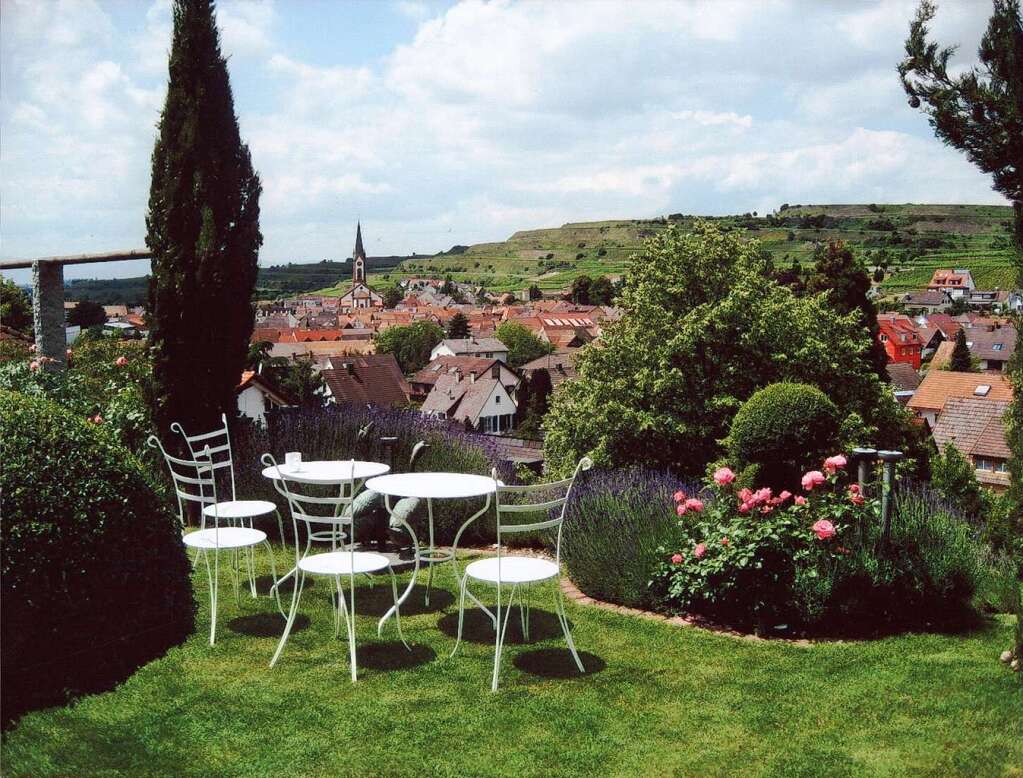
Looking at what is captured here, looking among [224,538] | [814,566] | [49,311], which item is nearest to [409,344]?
[49,311]

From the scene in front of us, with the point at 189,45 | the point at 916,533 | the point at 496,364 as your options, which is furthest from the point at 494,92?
the point at 496,364

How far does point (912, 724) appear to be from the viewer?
12.8ft

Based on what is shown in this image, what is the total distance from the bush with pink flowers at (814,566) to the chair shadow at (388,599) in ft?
5.24

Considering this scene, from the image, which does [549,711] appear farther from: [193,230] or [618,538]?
[193,230]

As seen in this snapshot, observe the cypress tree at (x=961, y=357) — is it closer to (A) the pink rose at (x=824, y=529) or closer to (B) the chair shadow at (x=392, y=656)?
(A) the pink rose at (x=824, y=529)

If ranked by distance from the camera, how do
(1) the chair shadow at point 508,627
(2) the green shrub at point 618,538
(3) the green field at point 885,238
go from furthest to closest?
(3) the green field at point 885,238
(2) the green shrub at point 618,538
(1) the chair shadow at point 508,627

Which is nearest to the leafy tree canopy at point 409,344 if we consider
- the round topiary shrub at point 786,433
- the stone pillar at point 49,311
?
the stone pillar at point 49,311

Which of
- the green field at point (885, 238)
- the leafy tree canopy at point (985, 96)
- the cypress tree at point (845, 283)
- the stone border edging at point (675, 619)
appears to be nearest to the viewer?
the leafy tree canopy at point (985, 96)

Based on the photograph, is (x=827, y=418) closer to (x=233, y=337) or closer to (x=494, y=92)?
(x=494, y=92)

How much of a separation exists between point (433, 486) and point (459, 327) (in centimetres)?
10116

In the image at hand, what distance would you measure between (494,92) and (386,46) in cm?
97

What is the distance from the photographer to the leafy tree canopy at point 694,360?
13984 millimetres

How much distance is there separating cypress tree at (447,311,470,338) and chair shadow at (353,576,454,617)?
3888 inches

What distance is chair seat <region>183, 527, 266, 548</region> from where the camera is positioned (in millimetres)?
5438
